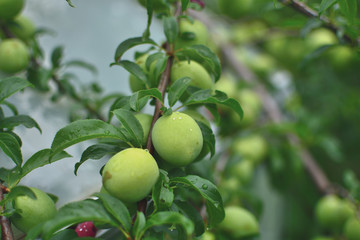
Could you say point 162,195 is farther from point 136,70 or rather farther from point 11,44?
point 11,44

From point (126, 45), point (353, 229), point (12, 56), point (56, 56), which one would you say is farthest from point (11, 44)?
point (353, 229)

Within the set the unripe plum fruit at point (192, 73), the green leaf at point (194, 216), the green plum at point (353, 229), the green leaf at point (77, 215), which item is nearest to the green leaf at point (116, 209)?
the green leaf at point (77, 215)

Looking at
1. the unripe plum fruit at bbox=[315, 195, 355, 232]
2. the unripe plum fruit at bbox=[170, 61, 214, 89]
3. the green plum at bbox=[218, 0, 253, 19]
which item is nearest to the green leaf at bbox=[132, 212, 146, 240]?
the unripe plum fruit at bbox=[170, 61, 214, 89]

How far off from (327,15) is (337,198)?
47 centimetres

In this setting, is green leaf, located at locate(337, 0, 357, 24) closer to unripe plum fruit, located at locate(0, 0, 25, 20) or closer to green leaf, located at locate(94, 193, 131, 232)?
green leaf, located at locate(94, 193, 131, 232)

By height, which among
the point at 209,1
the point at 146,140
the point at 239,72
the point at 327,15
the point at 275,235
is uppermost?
the point at 327,15

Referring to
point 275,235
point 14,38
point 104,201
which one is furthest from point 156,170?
point 275,235

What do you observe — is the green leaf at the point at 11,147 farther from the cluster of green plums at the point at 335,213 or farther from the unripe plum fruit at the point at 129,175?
the cluster of green plums at the point at 335,213

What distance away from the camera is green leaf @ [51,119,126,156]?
39cm

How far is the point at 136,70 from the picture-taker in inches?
19.7

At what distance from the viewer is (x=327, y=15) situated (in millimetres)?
698

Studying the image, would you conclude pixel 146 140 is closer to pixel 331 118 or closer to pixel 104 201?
pixel 104 201

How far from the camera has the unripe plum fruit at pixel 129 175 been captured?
0.38m

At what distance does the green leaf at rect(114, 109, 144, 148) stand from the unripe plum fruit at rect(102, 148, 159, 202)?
0.12 feet
